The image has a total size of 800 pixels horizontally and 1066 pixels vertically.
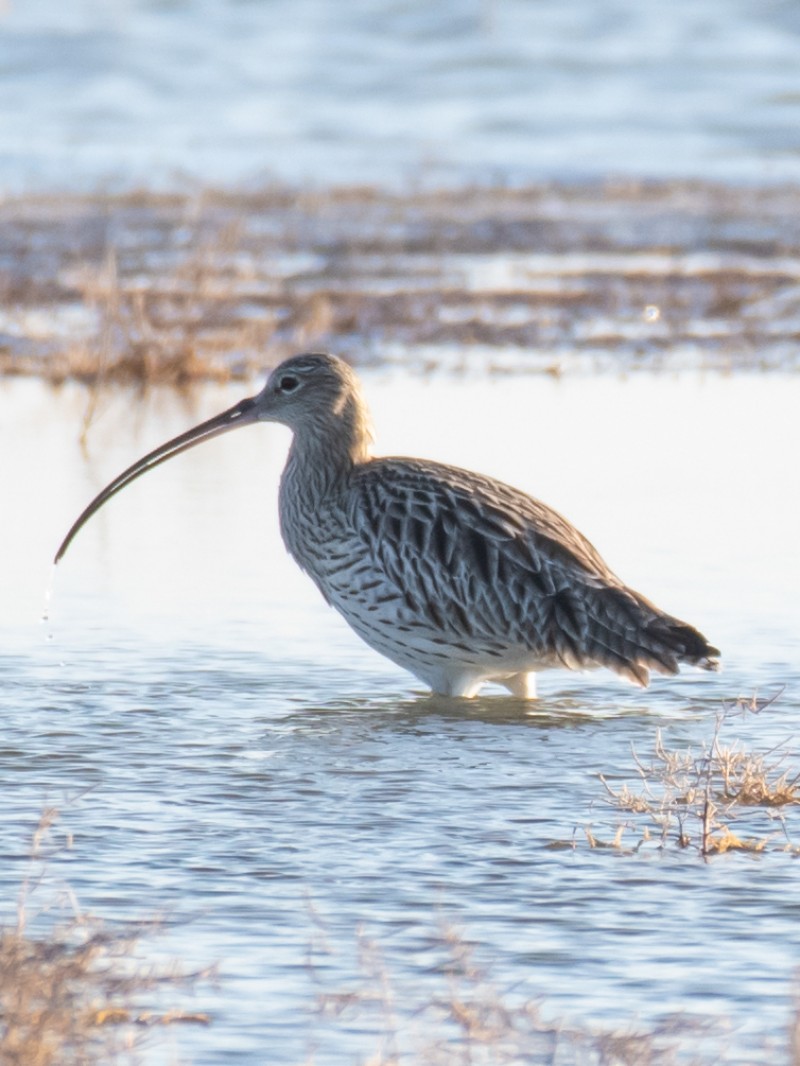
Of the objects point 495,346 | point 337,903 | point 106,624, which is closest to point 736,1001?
point 337,903

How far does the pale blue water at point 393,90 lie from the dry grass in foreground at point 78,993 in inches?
862

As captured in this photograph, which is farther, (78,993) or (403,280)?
(403,280)

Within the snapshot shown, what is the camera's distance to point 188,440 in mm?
8797

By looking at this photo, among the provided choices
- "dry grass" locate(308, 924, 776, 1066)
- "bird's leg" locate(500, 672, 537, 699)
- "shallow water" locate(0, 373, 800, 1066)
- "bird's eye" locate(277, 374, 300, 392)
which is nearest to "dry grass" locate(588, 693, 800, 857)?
"shallow water" locate(0, 373, 800, 1066)

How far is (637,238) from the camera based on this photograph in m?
22.0

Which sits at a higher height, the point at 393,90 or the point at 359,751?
the point at 393,90

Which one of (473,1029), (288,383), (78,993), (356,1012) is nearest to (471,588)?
(288,383)

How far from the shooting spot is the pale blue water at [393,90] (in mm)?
29984

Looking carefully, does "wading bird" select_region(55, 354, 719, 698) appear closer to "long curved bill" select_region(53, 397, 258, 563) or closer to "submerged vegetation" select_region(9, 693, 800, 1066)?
"long curved bill" select_region(53, 397, 258, 563)

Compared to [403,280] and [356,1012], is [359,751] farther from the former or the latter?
[403,280]

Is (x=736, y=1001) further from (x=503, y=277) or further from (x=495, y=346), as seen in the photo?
(x=503, y=277)

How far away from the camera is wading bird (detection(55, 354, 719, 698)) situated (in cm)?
740

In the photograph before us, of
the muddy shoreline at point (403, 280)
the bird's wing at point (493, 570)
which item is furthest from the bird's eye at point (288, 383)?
the muddy shoreline at point (403, 280)

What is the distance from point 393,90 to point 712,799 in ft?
109
